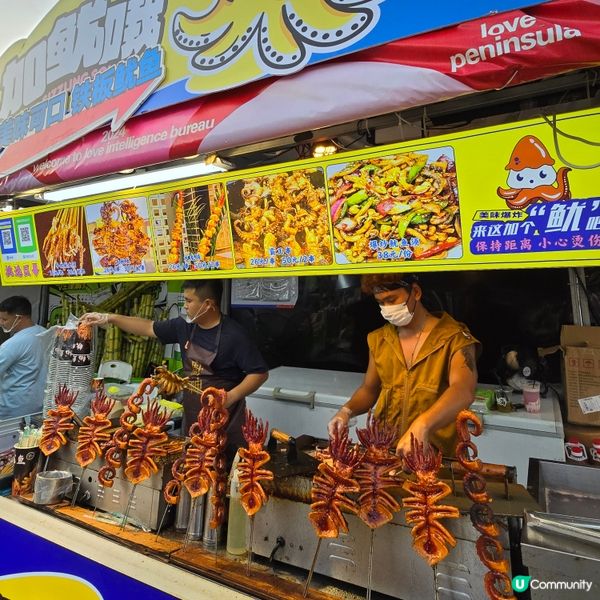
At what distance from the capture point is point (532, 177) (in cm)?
162

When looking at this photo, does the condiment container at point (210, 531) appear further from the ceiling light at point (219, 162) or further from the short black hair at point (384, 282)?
the ceiling light at point (219, 162)

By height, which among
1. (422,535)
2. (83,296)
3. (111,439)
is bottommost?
(422,535)

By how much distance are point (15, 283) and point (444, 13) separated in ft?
12.7

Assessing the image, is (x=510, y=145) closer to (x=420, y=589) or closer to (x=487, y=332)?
(x=420, y=589)

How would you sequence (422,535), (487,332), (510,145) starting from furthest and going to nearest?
(487,332)
(510,145)
(422,535)

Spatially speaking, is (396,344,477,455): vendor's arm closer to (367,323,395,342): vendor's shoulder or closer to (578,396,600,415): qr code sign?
(367,323,395,342): vendor's shoulder

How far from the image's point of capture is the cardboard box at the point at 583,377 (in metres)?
3.04

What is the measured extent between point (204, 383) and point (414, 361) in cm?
149

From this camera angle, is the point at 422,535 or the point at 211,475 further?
the point at 211,475

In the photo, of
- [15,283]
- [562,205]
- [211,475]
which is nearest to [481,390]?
[562,205]

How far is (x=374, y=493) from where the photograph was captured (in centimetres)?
140

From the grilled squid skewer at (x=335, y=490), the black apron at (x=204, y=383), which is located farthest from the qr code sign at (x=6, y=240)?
the grilled squid skewer at (x=335, y=490)

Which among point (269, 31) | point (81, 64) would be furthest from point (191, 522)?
point (81, 64)

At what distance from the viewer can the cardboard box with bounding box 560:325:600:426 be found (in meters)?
3.04
